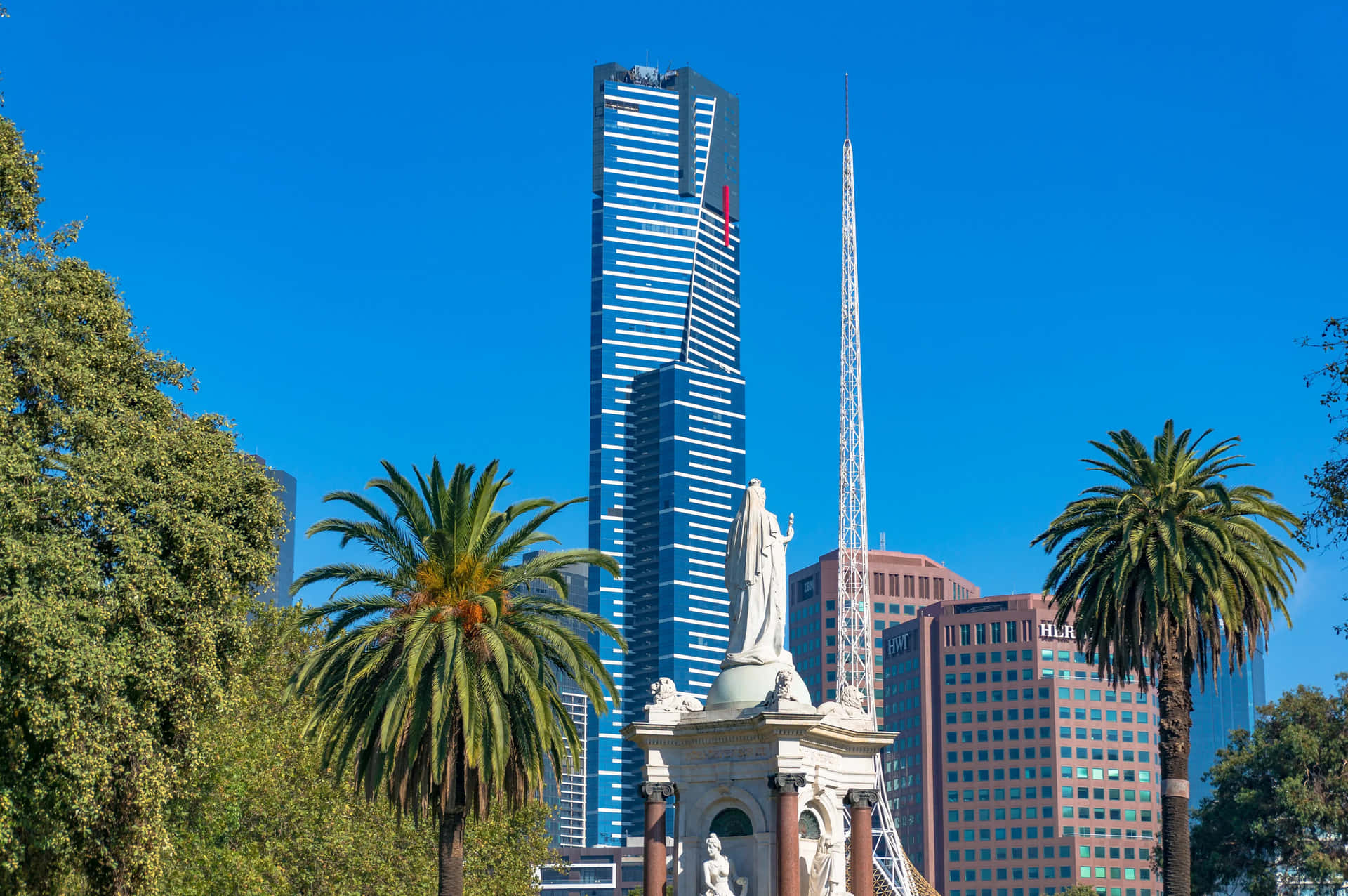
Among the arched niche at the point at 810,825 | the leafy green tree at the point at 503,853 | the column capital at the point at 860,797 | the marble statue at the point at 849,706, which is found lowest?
the leafy green tree at the point at 503,853

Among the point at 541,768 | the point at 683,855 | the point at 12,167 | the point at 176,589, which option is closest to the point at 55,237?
the point at 12,167

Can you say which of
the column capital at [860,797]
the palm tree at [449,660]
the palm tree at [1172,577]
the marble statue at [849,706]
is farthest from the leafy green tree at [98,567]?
the palm tree at [1172,577]

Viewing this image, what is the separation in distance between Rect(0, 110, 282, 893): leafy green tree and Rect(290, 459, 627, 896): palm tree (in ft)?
11.7

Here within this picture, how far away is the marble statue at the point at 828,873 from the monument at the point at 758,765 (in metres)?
0.03

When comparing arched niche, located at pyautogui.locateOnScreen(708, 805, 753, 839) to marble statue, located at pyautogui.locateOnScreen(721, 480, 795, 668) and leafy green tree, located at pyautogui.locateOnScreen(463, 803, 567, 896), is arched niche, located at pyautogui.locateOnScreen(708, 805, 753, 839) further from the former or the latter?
leafy green tree, located at pyautogui.locateOnScreen(463, 803, 567, 896)

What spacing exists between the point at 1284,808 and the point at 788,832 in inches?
1986

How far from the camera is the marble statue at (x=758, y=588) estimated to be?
3791cm

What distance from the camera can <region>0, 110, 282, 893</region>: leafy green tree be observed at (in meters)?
27.1

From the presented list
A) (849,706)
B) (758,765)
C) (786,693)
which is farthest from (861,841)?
(786,693)

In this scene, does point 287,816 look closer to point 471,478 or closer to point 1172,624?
point 471,478

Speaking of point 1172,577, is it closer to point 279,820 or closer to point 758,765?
point 758,765

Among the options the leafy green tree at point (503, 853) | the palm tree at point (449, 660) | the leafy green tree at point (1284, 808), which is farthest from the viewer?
the leafy green tree at point (1284, 808)

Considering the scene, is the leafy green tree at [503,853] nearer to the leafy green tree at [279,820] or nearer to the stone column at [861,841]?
the leafy green tree at [279,820]

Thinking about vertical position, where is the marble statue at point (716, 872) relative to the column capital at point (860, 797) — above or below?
below
